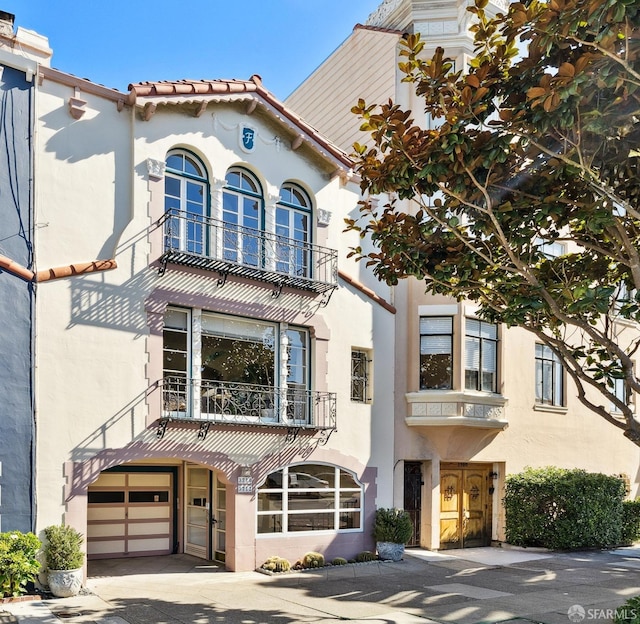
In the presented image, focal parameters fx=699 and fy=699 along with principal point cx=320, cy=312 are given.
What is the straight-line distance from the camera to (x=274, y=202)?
52.5 ft

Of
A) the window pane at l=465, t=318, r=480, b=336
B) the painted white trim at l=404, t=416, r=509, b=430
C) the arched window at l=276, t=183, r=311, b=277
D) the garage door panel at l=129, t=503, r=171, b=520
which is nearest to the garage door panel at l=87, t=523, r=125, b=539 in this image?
the garage door panel at l=129, t=503, r=171, b=520

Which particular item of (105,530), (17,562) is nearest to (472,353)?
(105,530)

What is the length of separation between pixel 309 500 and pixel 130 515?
13.8ft

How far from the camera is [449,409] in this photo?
57.5 ft

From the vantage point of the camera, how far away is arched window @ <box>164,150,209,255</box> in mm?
14414

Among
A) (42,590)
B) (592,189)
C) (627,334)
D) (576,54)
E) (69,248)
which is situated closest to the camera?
(576,54)

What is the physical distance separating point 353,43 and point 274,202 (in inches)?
316

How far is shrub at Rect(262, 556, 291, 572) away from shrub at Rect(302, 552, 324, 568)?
0.50 meters

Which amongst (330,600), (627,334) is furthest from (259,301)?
(627,334)

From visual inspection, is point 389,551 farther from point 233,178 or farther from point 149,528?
point 233,178

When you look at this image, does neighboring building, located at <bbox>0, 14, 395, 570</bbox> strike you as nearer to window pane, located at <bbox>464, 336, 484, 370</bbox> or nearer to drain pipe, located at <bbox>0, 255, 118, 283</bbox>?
drain pipe, located at <bbox>0, 255, 118, 283</bbox>

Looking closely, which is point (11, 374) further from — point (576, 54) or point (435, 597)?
point (576, 54)

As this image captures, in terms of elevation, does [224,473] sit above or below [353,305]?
below

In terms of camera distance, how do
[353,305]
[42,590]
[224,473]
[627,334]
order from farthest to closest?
[627,334], [353,305], [224,473], [42,590]
